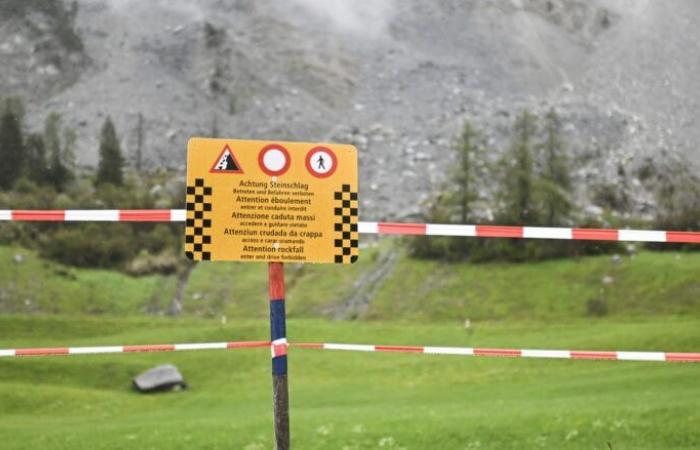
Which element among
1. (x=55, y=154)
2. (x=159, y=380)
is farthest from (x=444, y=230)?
(x=55, y=154)

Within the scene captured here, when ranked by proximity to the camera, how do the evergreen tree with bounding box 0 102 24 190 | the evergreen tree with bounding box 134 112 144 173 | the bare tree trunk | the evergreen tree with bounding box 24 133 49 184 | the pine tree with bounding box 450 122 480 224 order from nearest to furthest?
the bare tree trunk, the pine tree with bounding box 450 122 480 224, the evergreen tree with bounding box 0 102 24 190, the evergreen tree with bounding box 24 133 49 184, the evergreen tree with bounding box 134 112 144 173

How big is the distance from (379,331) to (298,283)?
36359mm

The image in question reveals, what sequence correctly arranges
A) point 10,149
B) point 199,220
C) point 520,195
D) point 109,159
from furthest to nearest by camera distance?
point 109,159
point 10,149
point 520,195
point 199,220

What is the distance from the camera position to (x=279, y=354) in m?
8.73

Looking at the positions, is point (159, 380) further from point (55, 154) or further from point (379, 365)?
point (55, 154)

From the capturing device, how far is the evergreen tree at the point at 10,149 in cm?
13900

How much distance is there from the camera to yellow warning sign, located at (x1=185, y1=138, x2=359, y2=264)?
848cm

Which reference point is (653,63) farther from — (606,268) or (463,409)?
(463,409)

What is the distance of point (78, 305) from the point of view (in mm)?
103250

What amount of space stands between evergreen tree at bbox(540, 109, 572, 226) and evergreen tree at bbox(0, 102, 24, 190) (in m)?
92.5

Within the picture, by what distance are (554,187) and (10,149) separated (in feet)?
337

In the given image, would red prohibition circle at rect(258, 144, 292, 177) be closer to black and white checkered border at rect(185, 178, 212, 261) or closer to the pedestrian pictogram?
the pedestrian pictogram

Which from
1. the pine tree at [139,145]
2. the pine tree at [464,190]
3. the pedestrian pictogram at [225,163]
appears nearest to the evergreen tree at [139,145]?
the pine tree at [139,145]

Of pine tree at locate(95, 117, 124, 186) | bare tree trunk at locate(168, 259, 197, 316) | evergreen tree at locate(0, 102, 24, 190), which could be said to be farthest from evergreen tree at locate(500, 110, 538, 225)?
evergreen tree at locate(0, 102, 24, 190)
